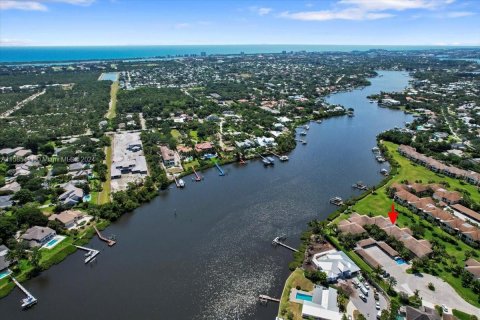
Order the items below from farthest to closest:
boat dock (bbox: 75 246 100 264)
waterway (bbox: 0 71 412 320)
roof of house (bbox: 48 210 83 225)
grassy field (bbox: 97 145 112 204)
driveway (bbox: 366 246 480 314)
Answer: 1. grassy field (bbox: 97 145 112 204)
2. roof of house (bbox: 48 210 83 225)
3. boat dock (bbox: 75 246 100 264)
4. waterway (bbox: 0 71 412 320)
5. driveway (bbox: 366 246 480 314)

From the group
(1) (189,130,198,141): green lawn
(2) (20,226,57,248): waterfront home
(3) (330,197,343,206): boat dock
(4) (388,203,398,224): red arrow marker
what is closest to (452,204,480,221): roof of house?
(4) (388,203,398,224): red arrow marker

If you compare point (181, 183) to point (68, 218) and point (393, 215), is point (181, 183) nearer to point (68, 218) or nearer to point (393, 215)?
point (68, 218)

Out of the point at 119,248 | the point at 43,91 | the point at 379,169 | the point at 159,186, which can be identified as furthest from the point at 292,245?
the point at 43,91

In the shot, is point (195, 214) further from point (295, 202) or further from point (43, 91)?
point (43, 91)

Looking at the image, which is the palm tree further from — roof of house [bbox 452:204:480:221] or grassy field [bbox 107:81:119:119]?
grassy field [bbox 107:81:119:119]

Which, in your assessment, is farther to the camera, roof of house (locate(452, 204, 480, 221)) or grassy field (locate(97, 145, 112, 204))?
grassy field (locate(97, 145, 112, 204))

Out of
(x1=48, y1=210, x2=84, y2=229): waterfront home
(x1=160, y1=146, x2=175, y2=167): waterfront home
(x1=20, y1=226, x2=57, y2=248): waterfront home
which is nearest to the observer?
(x1=20, y1=226, x2=57, y2=248): waterfront home
